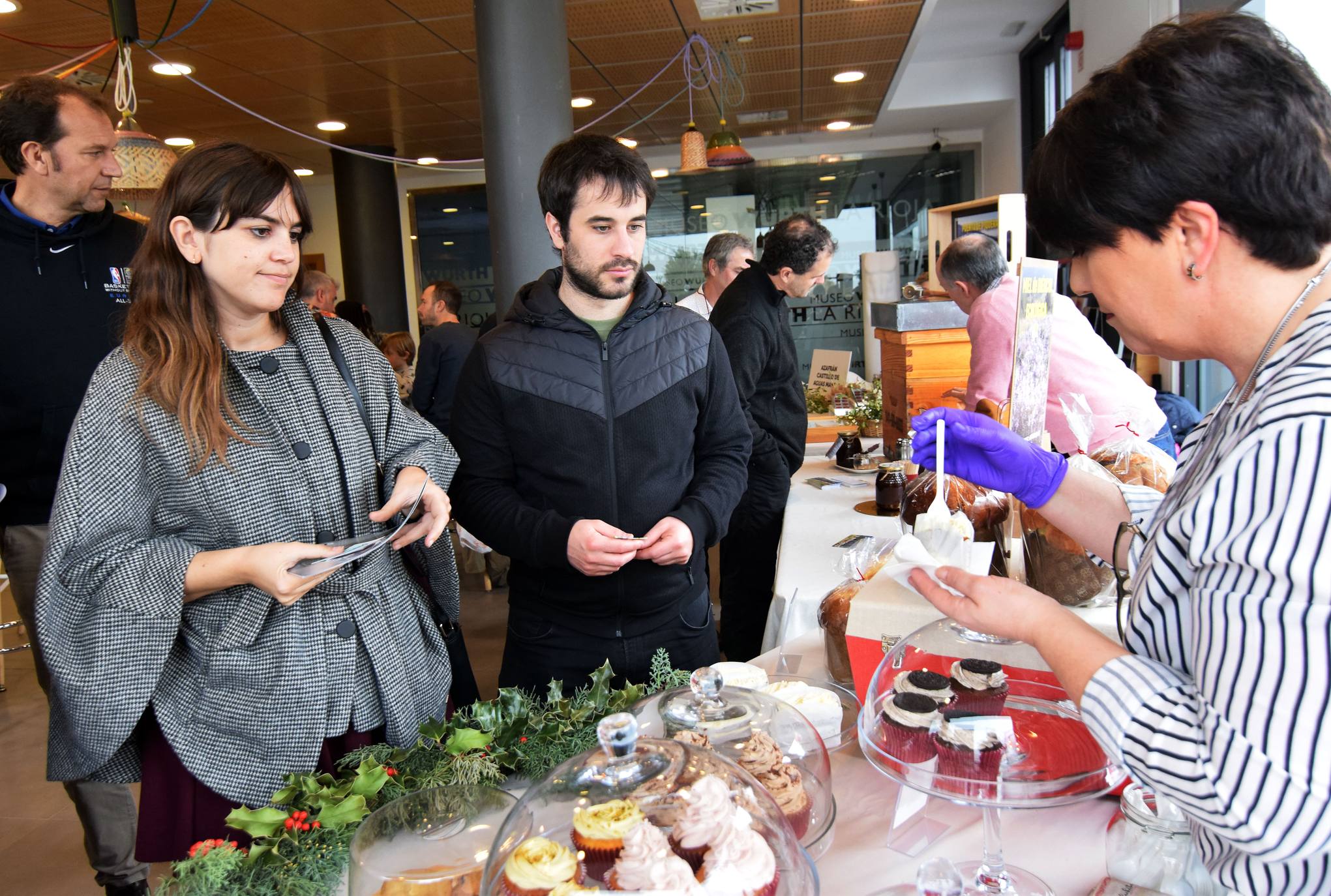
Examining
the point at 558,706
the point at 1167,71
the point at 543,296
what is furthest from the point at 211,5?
the point at 1167,71

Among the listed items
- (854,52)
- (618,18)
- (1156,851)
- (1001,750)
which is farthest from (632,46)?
(1156,851)

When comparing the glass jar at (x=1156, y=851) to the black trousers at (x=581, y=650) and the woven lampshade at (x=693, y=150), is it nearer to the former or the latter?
the black trousers at (x=581, y=650)

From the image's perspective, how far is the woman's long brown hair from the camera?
148 cm

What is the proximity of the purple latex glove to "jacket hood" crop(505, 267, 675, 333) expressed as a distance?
0.71 m

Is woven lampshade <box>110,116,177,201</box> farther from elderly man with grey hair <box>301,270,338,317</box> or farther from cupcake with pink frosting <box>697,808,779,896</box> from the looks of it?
cupcake with pink frosting <box>697,808,779,896</box>

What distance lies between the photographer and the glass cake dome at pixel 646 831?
79cm

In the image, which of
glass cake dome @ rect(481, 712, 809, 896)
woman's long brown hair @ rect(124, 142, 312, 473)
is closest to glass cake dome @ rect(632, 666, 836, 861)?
glass cake dome @ rect(481, 712, 809, 896)

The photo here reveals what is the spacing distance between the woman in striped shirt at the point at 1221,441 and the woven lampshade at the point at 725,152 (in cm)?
530

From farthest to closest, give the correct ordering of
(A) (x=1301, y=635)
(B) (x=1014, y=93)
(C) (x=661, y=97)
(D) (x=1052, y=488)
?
1. (B) (x=1014, y=93)
2. (C) (x=661, y=97)
3. (D) (x=1052, y=488)
4. (A) (x=1301, y=635)

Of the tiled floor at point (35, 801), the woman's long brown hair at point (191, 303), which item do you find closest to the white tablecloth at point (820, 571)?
the woman's long brown hair at point (191, 303)

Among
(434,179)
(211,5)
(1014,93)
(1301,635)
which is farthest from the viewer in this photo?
(434,179)

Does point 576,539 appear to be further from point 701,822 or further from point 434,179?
point 434,179

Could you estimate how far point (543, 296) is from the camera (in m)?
2.02

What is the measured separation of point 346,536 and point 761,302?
2149mm
